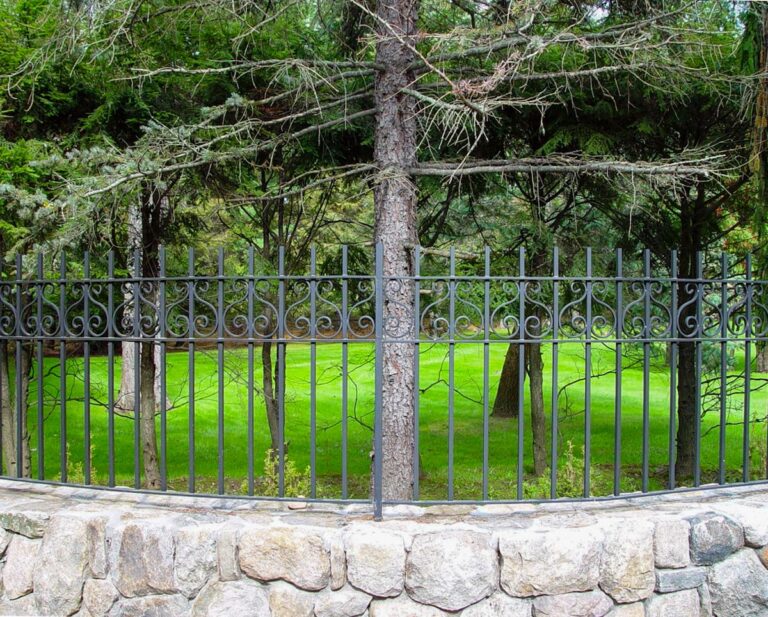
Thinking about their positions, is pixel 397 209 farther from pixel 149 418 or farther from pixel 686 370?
pixel 686 370

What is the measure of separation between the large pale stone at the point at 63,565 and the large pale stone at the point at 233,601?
29.7 inches

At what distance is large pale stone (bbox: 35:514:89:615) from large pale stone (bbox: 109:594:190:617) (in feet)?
1.09

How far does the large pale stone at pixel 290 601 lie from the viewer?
3518mm

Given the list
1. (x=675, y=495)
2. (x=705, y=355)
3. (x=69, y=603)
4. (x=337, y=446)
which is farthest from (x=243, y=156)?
(x=705, y=355)

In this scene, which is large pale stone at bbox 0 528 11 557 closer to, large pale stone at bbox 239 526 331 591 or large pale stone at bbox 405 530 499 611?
large pale stone at bbox 239 526 331 591

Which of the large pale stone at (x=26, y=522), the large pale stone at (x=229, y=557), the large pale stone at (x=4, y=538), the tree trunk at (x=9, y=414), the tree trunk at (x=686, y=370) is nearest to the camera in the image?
the large pale stone at (x=229, y=557)

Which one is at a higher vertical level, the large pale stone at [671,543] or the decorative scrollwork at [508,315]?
the decorative scrollwork at [508,315]

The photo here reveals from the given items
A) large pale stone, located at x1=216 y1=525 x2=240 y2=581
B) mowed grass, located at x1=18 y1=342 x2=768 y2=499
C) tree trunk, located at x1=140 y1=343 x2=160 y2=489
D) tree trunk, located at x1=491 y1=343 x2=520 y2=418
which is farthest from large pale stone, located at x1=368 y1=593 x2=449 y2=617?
tree trunk, located at x1=491 y1=343 x2=520 y2=418

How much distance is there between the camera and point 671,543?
12.1ft

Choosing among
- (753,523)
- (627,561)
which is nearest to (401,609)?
(627,561)

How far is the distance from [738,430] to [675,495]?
31.5ft

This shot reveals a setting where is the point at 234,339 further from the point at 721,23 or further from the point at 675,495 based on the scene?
the point at 721,23

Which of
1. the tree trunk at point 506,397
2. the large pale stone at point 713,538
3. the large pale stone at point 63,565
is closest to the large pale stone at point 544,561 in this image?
the large pale stone at point 713,538

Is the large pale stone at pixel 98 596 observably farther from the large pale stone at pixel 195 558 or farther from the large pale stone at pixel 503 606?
the large pale stone at pixel 503 606
